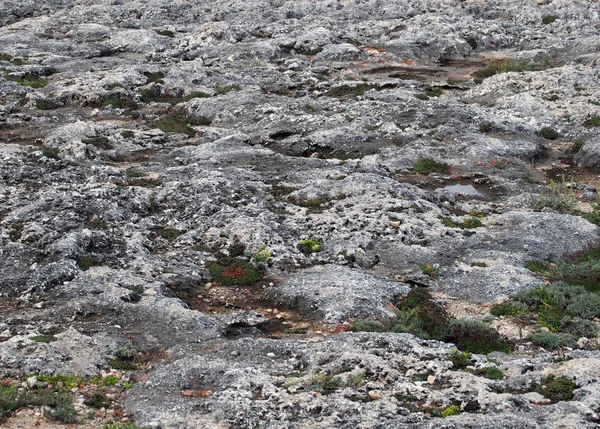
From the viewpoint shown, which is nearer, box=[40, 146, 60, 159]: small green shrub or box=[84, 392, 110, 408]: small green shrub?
box=[84, 392, 110, 408]: small green shrub

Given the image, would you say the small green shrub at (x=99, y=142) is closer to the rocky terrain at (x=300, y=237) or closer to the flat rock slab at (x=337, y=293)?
the rocky terrain at (x=300, y=237)

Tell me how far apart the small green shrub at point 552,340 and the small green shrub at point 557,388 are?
3108 millimetres

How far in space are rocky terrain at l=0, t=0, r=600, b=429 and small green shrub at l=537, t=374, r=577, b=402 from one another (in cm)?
4

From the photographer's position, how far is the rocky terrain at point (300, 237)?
47.7 ft

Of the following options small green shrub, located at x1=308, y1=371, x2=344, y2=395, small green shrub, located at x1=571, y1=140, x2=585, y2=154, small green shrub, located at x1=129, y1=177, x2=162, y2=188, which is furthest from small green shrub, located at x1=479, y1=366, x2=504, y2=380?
small green shrub, located at x1=571, y1=140, x2=585, y2=154

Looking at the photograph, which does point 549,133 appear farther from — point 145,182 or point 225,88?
point 145,182

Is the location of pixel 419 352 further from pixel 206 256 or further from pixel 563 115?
pixel 563 115

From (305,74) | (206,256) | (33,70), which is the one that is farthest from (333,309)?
(33,70)

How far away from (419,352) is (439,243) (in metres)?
8.00

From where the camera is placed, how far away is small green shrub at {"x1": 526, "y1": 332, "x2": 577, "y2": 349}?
17281 millimetres

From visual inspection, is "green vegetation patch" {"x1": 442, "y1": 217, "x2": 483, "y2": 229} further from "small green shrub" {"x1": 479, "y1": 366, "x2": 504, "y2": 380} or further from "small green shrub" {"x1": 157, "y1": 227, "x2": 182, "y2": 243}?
"small green shrub" {"x1": 479, "y1": 366, "x2": 504, "y2": 380}

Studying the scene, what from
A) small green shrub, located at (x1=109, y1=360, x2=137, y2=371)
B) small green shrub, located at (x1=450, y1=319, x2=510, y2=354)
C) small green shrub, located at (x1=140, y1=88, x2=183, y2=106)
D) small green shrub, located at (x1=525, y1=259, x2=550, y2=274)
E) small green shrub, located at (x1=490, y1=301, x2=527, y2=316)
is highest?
small green shrub, located at (x1=140, y1=88, x2=183, y2=106)

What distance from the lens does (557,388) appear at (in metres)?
14.0

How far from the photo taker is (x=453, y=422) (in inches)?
507
